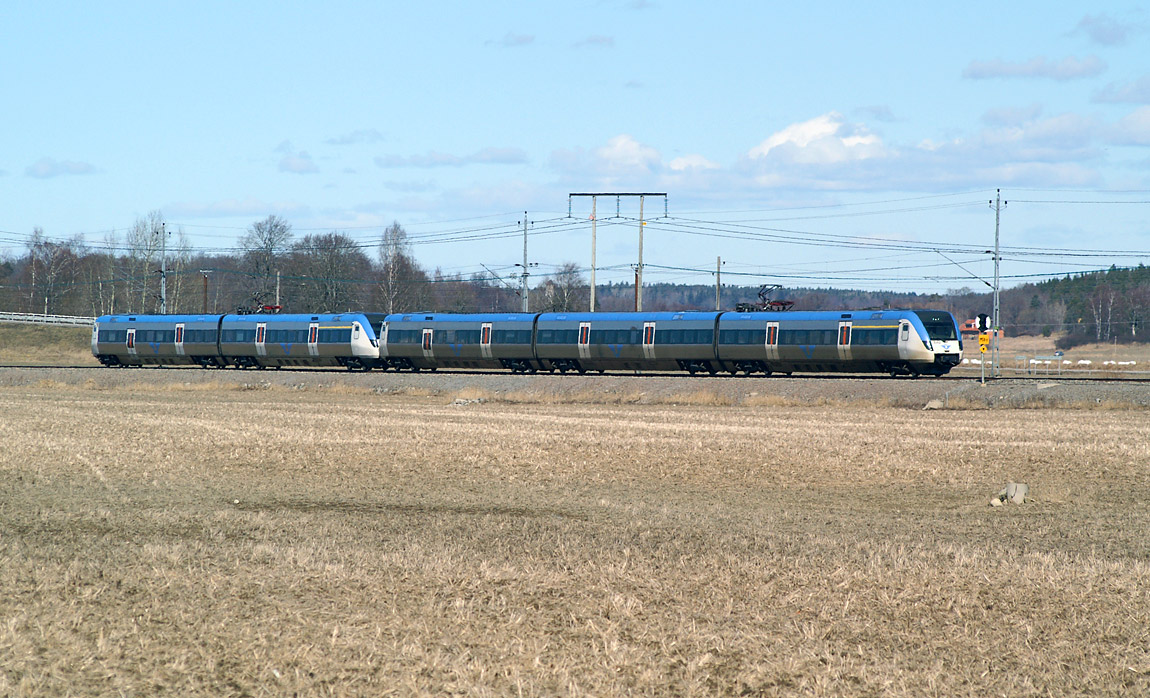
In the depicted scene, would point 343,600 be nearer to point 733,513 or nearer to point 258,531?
point 258,531

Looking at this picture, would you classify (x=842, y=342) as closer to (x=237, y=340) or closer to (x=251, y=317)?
(x=251, y=317)

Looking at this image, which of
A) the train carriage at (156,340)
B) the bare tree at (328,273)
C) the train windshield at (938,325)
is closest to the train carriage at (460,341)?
the train carriage at (156,340)

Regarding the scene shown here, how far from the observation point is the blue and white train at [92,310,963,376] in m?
45.8

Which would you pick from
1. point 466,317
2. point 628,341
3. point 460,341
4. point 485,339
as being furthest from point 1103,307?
point 460,341

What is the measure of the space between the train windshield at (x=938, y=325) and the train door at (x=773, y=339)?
5976 millimetres

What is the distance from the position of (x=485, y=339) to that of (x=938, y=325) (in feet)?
71.7

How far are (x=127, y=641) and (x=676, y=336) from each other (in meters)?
42.6

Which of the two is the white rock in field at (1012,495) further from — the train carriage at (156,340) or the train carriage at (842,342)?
the train carriage at (156,340)

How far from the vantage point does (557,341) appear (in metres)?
52.3

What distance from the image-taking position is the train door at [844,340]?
151ft

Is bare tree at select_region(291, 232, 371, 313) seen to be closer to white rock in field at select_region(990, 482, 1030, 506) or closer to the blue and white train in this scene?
the blue and white train

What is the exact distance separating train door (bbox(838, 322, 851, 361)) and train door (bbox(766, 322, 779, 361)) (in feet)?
9.20

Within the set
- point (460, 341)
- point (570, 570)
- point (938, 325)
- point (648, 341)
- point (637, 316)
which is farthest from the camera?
point (460, 341)

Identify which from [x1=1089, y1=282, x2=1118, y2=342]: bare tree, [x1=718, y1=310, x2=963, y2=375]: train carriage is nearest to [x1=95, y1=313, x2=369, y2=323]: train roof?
[x1=718, y1=310, x2=963, y2=375]: train carriage
